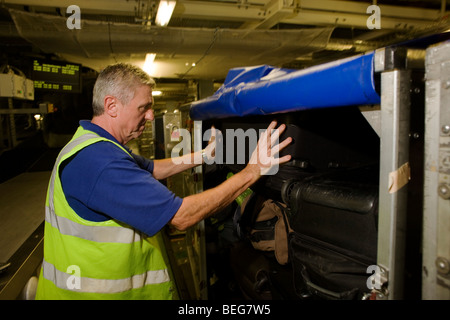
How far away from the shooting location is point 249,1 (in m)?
2.67

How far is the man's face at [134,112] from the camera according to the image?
1390 millimetres

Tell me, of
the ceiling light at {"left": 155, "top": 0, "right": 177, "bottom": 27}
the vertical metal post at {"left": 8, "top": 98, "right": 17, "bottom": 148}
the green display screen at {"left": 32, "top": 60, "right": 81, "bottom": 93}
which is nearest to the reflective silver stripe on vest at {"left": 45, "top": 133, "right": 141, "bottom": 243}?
the ceiling light at {"left": 155, "top": 0, "right": 177, "bottom": 27}

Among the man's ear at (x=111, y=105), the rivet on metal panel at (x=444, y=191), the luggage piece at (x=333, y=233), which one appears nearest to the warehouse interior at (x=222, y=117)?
the rivet on metal panel at (x=444, y=191)

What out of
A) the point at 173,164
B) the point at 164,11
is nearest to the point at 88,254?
the point at 173,164

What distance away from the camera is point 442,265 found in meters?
0.61

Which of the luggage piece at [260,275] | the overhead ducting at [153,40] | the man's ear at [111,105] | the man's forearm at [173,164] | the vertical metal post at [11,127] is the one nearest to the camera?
the man's ear at [111,105]

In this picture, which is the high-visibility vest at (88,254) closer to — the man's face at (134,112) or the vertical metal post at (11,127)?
the man's face at (134,112)

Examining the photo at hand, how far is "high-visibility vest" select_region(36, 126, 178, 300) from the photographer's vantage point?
1.17 meters

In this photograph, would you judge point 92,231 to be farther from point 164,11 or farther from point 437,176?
point 164,11

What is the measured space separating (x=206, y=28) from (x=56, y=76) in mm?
2621

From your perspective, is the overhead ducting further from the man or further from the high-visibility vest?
the high-visibility vest

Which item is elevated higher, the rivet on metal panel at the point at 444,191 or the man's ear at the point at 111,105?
the man's ear at the point at 111,105
